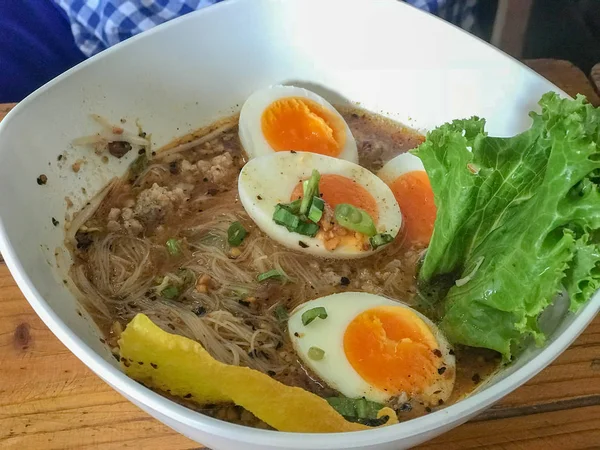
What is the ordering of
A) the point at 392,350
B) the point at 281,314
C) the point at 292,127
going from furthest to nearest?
the point at 292,127 < the point at 281,314 < the point at 392,350

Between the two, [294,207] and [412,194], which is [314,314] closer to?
[294,207]

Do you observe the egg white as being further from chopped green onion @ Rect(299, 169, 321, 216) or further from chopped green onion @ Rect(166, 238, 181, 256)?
chopped green onion @ Rect(166, 238, 181, 256)

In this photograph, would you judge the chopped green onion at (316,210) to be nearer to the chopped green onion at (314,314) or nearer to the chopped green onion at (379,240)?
the chopped green onion at (379,240)

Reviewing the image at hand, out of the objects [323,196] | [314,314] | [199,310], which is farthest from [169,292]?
[323,196]

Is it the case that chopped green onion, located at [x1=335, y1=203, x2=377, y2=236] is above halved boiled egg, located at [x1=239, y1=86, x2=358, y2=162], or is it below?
below

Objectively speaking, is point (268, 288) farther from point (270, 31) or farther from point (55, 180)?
point (270, 31)

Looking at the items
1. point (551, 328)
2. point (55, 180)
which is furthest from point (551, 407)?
point (55, 180)

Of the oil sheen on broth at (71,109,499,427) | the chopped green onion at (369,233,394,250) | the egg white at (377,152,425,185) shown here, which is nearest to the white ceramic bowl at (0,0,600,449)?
the oil sheen on broth at (71,109,499,427)
